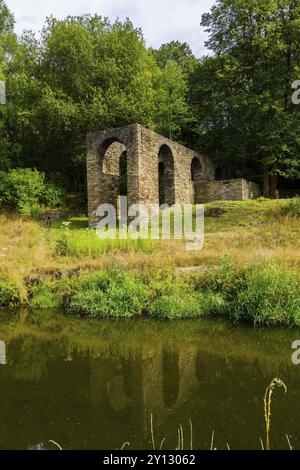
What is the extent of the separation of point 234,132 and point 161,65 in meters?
13.9

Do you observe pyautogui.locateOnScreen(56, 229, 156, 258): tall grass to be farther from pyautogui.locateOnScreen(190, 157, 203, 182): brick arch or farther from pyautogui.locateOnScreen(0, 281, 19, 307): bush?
pyautogui.locateOnScreen(190, 157, 203, 182): brick arch

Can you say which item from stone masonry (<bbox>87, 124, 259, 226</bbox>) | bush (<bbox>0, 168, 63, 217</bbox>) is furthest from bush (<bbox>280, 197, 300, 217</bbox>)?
bush (<bbox>0, 168, 63, 217</bbox>)

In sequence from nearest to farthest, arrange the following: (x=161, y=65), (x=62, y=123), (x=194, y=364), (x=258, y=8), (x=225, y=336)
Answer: (x=194, y=364), (x=225, y=336), (x=258, y=8), (x=62, y=123), (x=161, y=65)

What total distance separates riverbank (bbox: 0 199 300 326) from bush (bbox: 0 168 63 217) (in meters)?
6.65

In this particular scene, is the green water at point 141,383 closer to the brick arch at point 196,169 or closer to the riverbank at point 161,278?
the riverbank at point 161,278

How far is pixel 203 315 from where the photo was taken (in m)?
8.33

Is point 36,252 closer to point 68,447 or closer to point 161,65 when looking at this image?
point 68,447

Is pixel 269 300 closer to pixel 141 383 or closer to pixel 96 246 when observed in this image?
pixel 141 383

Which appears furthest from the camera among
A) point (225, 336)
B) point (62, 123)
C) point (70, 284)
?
point (62, 123)

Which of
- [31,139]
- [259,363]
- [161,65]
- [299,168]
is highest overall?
[161,65]

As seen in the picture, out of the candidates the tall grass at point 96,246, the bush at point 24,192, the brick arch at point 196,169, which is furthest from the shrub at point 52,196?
the tall grass at point 96,246

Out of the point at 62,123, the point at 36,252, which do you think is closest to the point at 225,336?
the point at 36,252

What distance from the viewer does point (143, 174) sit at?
17.1 meters

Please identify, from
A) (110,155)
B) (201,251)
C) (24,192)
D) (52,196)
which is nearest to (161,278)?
(201,251)
